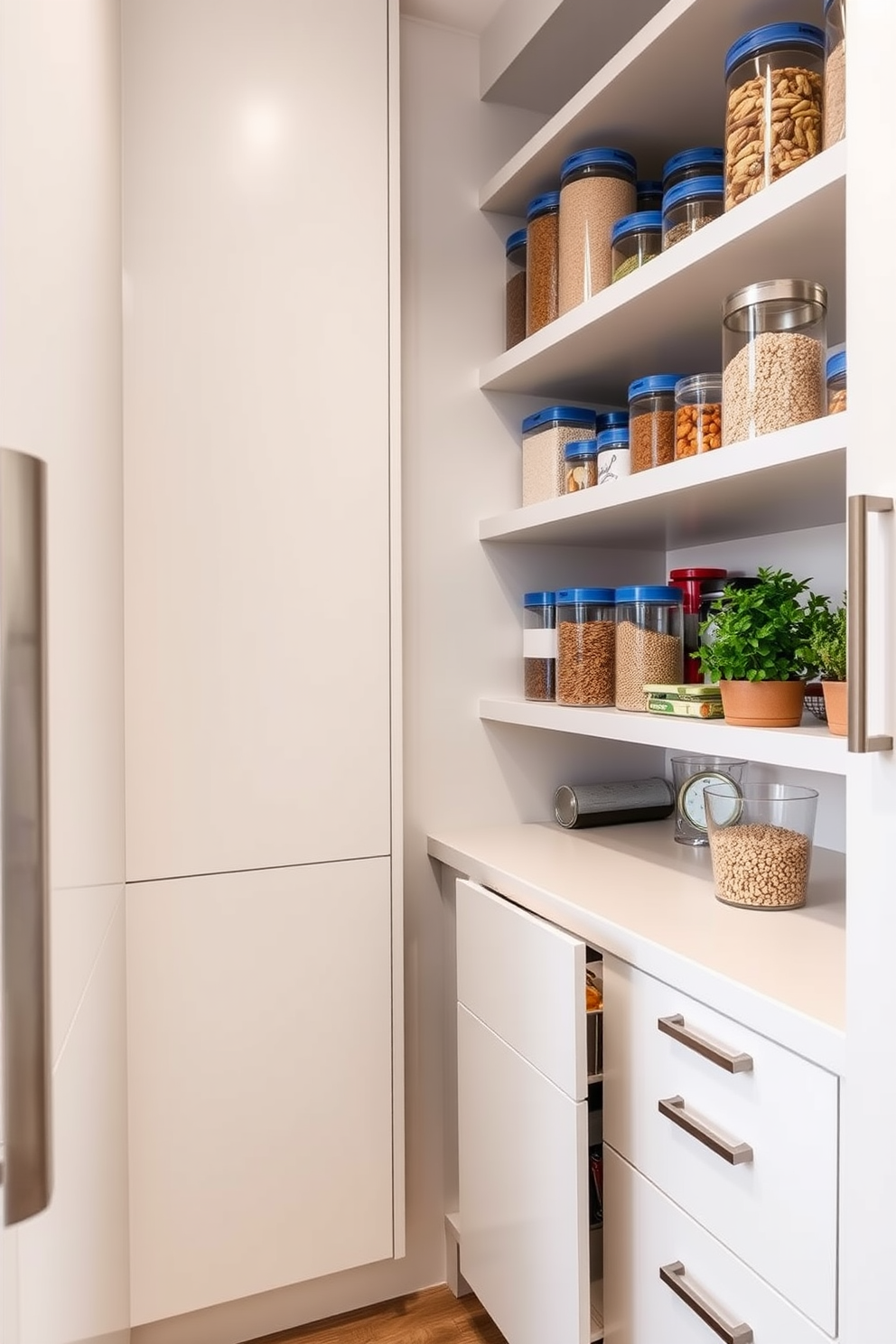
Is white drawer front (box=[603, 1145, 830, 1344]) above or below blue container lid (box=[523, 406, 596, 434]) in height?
below

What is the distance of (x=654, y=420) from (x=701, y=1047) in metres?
0.87

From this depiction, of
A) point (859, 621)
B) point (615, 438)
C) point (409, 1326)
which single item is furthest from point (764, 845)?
point (409, 1326)

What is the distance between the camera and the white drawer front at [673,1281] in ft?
2.97

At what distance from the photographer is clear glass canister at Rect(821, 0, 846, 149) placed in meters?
0.93

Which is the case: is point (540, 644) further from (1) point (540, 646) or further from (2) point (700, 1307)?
(2) point (700, 1307)

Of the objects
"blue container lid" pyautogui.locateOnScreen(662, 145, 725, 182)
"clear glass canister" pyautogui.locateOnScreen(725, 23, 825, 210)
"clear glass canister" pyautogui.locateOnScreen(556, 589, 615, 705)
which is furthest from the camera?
"clear glass canister" pyautogui.locateOnScreen(556, 589, 615, 705)

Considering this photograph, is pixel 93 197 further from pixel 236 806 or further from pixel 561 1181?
pixel 561 1181

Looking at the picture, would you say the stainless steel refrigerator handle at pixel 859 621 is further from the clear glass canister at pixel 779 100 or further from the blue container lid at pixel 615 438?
the blue container lid at pixel 615 438

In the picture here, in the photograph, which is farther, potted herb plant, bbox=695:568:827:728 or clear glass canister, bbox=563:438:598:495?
clear glass canister, bbox=563:438:598:495

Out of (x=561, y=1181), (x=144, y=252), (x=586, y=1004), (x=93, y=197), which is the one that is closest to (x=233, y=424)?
(x=144, y=252)

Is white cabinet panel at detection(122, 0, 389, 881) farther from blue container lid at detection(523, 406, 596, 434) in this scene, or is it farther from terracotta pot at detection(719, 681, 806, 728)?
terracotta pot at detection(719, 681, 806, 728)

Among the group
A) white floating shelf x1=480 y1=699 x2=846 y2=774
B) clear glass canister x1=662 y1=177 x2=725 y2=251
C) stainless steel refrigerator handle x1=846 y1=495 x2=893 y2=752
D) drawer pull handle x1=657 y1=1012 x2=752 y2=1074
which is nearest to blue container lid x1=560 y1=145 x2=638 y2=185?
clear glass canister x1=662 y1=177 x2=725 y2=251

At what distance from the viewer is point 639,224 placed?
4.45ft

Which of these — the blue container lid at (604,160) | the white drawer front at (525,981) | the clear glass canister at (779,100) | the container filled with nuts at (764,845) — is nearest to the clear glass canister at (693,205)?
the clear glass canister at (779,100)
